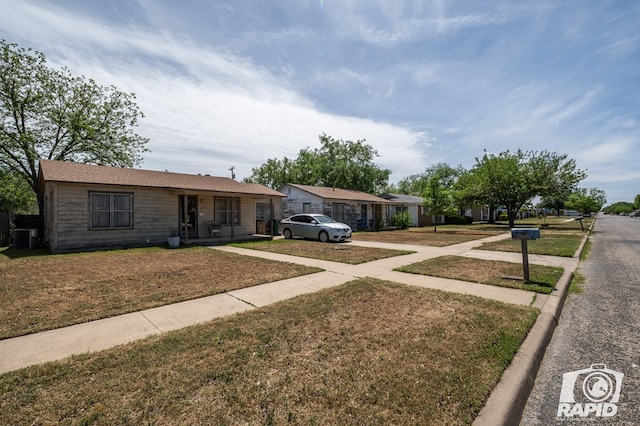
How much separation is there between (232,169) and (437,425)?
45429 mm

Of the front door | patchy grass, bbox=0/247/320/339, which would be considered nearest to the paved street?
patchy grass, bbox=0/247/320/339

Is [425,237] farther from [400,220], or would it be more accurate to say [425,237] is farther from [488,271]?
[488,271]

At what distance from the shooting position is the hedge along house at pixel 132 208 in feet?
39.4

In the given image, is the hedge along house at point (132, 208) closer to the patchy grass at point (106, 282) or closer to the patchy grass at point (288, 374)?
the patchy grass at point (106, 282)

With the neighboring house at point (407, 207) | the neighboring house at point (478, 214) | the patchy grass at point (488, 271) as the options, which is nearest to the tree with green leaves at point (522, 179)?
the neighboring house at point (407, 207)

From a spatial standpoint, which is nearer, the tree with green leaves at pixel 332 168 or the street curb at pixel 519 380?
the street curb at pixel 519 380

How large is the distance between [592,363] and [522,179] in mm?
30648

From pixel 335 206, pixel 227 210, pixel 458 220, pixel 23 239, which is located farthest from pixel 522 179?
pixel 23 239

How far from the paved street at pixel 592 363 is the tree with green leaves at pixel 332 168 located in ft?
118

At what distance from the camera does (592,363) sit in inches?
129

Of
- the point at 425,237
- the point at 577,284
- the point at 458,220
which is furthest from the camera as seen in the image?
the point at 458,220

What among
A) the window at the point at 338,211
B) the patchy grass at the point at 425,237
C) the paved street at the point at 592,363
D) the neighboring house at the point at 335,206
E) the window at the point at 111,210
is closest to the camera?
the paved street at the point at 592,363

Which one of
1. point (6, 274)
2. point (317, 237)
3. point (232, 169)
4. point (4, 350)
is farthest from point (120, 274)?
point (232, 169)

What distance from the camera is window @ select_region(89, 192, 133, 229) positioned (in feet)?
41.8
